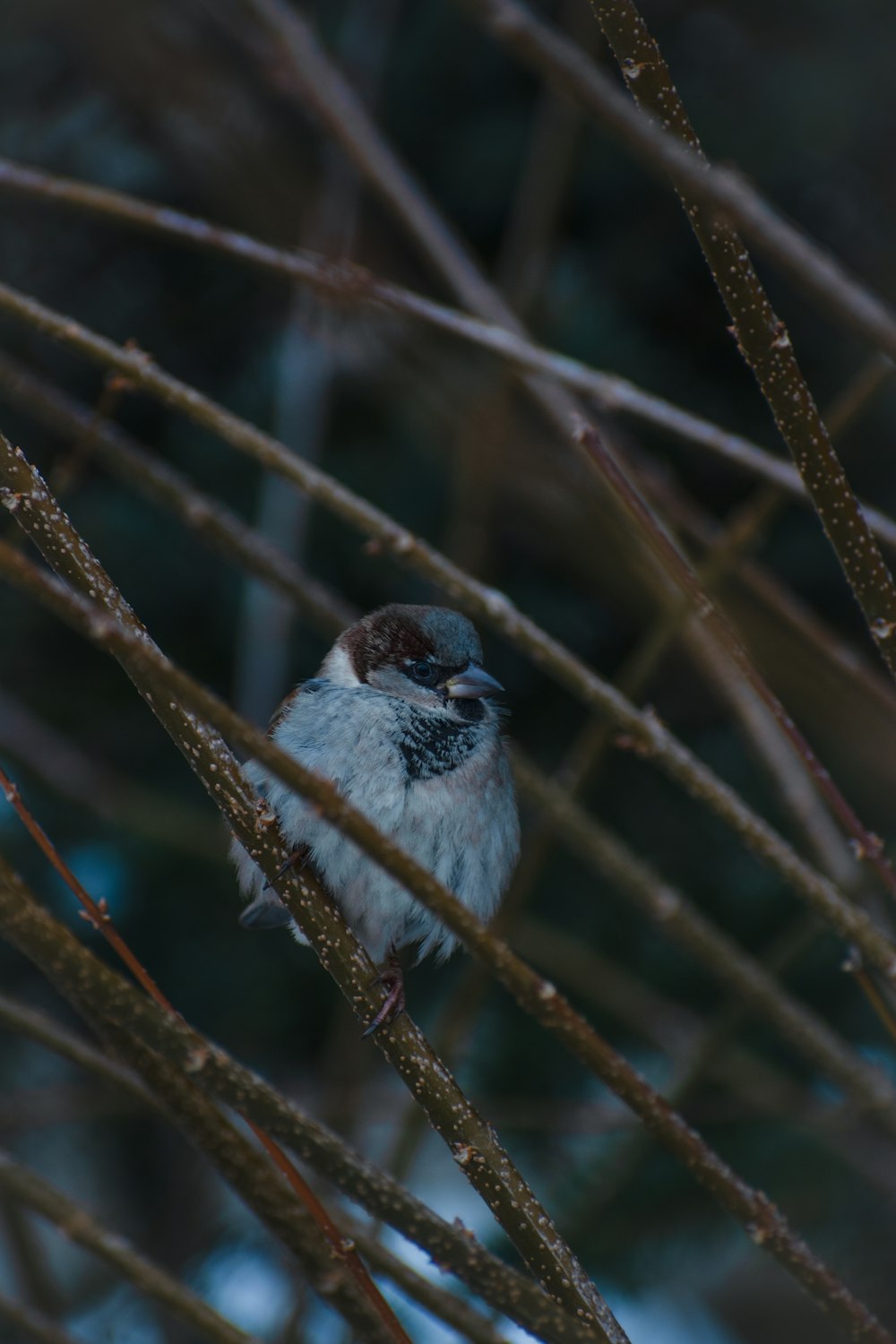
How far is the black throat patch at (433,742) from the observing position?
6.75 ft

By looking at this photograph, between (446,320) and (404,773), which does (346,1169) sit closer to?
(404,773)

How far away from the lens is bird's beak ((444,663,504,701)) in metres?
2.13

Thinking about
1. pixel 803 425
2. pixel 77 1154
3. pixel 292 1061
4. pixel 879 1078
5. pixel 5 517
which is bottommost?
pixel 77 1154

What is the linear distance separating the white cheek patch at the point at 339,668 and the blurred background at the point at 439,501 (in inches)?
9.5

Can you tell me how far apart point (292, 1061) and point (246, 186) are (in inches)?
71.1

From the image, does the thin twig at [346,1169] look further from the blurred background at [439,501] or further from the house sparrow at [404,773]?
the blurred background at [439,501]

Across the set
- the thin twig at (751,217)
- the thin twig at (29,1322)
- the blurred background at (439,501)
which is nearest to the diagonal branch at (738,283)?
the thin twig at (751,217)

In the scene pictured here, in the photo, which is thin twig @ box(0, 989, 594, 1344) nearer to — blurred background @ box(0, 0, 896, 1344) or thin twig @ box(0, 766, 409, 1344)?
thin twig @ box(0, 766, 409, 1344)

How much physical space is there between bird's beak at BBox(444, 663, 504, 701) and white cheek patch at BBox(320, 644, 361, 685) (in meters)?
0.16

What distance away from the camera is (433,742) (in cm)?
210

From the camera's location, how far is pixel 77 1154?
3.09m

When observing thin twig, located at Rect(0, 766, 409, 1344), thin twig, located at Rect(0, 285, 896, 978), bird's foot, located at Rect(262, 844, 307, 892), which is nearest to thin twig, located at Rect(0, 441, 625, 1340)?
bird's foot, located at Rect(262, 844, 307, 892)

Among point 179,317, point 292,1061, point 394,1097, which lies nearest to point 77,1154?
point 292,1061

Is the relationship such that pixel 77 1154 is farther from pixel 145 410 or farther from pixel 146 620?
pixel 145 410
